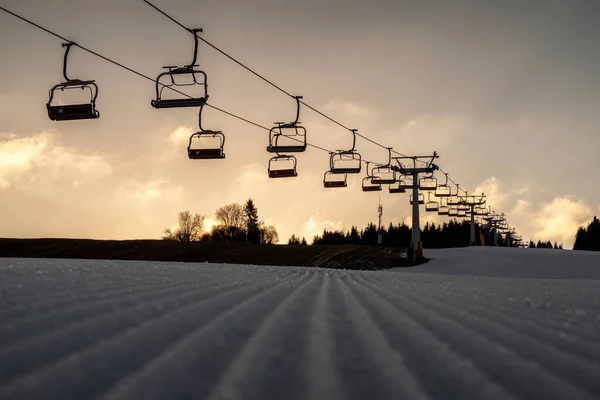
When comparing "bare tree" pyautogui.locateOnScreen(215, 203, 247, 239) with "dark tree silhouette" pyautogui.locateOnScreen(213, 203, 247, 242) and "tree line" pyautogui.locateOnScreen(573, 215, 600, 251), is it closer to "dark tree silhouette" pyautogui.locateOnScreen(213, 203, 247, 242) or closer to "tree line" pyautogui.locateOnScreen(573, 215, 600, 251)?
"dark tree silhouette" pyautogui.locateOnScreen(213, 203, 247, 242)

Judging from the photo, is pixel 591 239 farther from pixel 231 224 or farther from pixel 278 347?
pixel 278 347

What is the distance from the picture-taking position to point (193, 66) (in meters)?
11.5

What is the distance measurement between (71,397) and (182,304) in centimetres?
143

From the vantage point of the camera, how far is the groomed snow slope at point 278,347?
125cm

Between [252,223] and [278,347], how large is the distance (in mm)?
127006

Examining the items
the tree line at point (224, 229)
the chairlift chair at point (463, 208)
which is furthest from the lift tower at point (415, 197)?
the tree line at point (224, 229)

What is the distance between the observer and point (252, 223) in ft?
420

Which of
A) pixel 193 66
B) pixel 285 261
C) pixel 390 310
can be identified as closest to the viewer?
pixel 390 310

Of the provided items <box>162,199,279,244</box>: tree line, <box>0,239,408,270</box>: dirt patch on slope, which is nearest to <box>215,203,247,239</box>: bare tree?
<box>162,199,279,244</box>: tree line

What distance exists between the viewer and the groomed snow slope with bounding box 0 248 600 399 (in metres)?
1.25

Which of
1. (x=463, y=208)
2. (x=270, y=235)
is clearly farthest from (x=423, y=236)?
(x=463, y=208)

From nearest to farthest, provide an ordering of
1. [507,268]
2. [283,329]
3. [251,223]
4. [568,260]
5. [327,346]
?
1. [327,346]
2. [283,329]
3. [507,268]
4. [568,260]
5. [251,223]

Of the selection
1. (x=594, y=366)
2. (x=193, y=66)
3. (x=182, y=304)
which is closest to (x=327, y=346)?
(x=594, y=366)

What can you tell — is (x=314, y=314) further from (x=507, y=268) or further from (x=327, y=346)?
(x=507, y=268)
